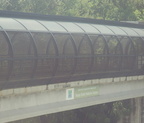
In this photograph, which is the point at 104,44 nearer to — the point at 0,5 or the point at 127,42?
the point at 127,42

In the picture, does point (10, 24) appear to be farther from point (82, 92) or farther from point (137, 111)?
point (137, 111)

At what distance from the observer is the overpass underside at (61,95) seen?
14.1 m

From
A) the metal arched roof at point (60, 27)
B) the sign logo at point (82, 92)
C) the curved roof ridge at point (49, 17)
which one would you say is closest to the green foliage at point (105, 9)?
the curved roof ridge at point (49, 17)

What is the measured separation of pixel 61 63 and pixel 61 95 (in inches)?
73.3

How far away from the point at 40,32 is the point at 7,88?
9.89 feet

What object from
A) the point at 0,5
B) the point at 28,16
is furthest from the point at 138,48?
the point at 0,5

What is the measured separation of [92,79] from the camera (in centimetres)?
1777

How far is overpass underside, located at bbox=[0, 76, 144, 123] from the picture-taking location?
46.3 ft

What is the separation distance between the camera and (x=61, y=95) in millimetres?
16344

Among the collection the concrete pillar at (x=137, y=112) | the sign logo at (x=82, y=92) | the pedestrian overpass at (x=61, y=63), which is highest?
the pedestrian overpass at (x=61, y=63)

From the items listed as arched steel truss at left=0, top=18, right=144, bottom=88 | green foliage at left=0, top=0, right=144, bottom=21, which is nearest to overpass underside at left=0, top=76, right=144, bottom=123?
arched steel truss at left=0, top=18, right=144, bottom=88

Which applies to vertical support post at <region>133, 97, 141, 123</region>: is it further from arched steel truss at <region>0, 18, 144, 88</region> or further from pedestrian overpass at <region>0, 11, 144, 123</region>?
arched steel truss at <region>0, 18, 144, 88</region>

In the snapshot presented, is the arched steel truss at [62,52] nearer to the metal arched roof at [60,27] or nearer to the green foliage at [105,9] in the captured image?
the metal arched roof at [60,27]

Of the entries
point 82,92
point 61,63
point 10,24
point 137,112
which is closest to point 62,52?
point 61,63
